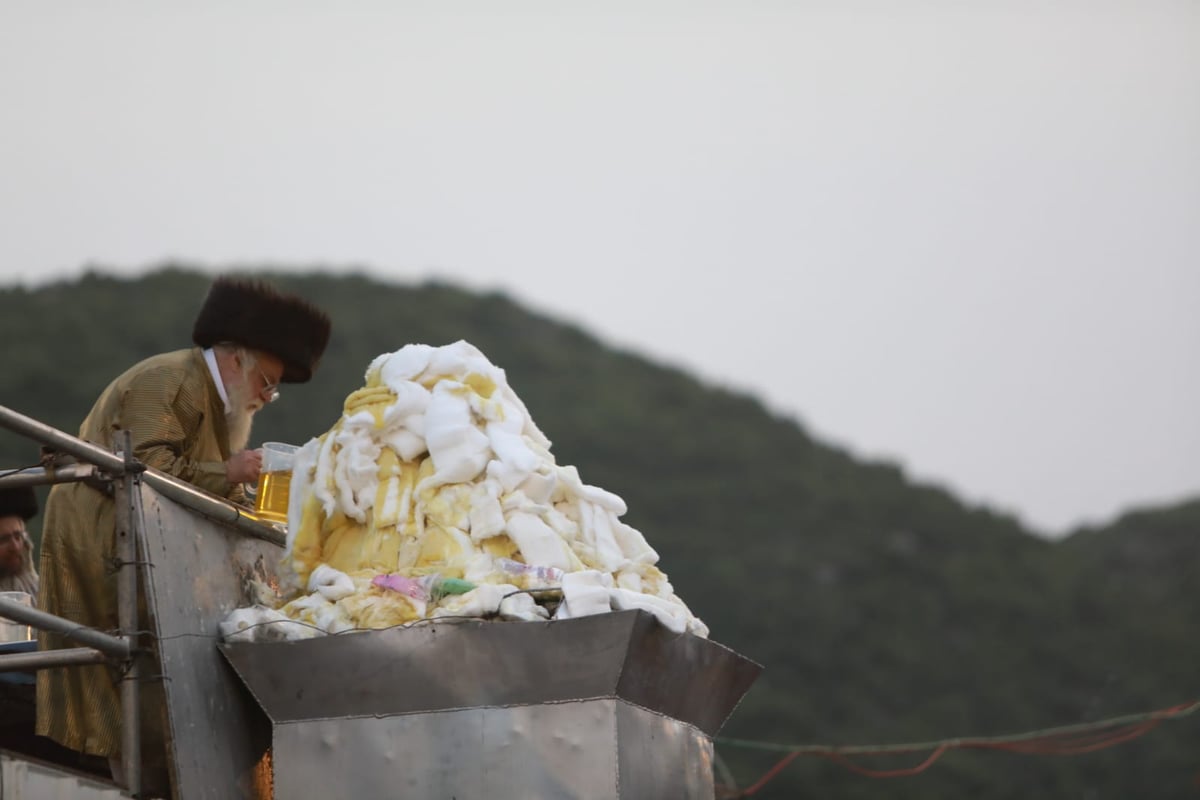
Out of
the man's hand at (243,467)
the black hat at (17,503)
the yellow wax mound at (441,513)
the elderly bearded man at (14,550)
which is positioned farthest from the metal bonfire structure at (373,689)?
the black hat at (17,503)

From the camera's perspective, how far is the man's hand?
23.3 ft

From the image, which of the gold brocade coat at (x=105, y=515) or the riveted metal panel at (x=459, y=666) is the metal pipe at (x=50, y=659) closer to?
the gold brocade coat at (x=105, y=515)

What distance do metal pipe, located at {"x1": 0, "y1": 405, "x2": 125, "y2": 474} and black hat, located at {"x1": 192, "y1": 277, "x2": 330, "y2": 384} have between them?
3.56 feet

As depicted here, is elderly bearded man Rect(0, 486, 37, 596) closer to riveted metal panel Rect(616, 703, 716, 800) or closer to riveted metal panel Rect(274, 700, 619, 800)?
riveted metal panel Rect(274, 700, 619, 800)

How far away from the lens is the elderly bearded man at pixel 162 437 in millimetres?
6477

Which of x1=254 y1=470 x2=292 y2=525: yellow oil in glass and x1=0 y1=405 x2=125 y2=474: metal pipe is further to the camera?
x1=254 y1=470 x2=292 y2=525: yellow oil in glass

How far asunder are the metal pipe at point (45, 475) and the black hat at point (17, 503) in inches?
121

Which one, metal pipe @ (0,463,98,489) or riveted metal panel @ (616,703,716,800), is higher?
metal pipe @ (0,463,98,489)

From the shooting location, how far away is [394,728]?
21.2 ft

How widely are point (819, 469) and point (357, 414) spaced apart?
4490 cm

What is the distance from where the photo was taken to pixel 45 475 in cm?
620

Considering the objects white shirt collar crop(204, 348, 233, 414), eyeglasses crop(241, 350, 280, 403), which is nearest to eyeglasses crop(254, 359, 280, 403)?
eyeglasses crop(241, 350, 280, 403)

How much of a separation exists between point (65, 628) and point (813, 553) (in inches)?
1621

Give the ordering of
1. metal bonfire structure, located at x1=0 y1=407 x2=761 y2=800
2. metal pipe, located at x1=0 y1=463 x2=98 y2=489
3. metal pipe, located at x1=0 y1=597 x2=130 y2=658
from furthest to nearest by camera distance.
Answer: metal bonfire structure, located at x1=0 y1=407 x2=761 y2=800, metal pipe, located at x1=0 y1=463 x2=98 y2=489, metal pipe, located at x1=0 y1=597 x2=130 y2=658
